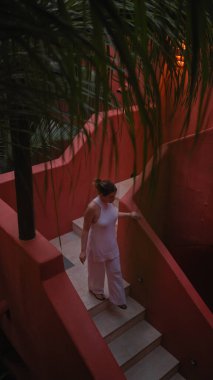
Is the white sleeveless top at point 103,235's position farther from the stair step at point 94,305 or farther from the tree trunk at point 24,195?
the tree trunk at point 24,195

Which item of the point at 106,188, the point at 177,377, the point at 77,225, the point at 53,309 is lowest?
the point at 177,377

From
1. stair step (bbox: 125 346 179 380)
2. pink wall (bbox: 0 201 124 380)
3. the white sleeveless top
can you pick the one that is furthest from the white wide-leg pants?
pink wall (bbox: 0 201 124 380)

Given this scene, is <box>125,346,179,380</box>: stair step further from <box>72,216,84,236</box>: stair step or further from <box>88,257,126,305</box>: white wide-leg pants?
<box>72,216,84,236</box>: stair step

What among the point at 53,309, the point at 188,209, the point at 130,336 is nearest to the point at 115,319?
the point at 130,336

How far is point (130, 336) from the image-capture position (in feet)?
14.1

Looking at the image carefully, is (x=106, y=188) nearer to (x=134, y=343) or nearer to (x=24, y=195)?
(x=24, y=195)

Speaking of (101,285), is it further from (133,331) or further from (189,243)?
(189,243)

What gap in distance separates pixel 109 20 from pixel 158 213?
16.5 feet

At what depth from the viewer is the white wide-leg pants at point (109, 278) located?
3.92m

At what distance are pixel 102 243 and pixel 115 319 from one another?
107 centimetres

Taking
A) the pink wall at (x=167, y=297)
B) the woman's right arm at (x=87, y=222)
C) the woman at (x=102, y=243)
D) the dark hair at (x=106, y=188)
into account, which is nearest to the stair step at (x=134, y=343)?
the pink wall at (x=167, y=297)

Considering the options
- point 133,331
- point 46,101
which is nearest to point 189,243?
point 133,331

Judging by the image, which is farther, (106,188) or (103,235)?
(103,235)

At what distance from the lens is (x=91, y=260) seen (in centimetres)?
389
